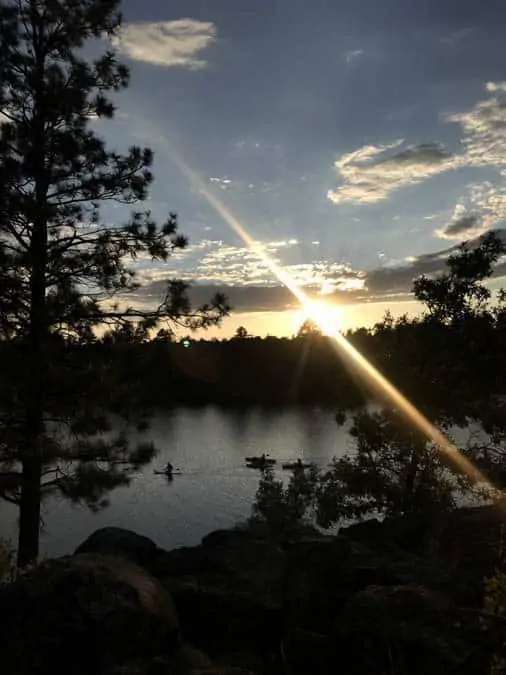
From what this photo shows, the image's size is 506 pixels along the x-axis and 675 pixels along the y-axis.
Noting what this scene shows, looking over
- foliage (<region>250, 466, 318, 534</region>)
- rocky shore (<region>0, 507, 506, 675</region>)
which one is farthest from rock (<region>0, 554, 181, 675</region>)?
foliage (<region>250, 466, 318, 534</region>)

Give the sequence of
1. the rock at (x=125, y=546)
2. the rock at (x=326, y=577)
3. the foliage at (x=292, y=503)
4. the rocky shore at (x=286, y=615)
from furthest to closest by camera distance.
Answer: the foliage at (x=292, y=503) < the rock at (x=125, y=546) < the rock at (x=326, y=577) < the rocky shore at (x=286, y=615)

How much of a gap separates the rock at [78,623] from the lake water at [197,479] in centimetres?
925

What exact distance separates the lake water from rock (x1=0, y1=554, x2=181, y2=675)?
9.25 metres

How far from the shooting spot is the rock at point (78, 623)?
21.3 ft

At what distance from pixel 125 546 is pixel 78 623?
664cm

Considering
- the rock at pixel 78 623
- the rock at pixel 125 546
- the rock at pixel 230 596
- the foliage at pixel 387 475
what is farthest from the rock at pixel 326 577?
the foliage at pixel 387 475

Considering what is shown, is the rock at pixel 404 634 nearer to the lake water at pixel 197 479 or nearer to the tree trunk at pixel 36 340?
the tree trunk at pixel 36 340

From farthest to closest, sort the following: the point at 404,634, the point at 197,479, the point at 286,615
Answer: the point at 197,479 → the point at 286,615 → the point at 404,634

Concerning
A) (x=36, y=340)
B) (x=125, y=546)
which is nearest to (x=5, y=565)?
(x=125, y=546)

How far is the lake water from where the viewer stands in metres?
38.2

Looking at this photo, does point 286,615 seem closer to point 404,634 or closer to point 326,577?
point 326,577

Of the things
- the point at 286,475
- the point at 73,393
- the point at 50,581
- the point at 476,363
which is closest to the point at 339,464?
the point at 476,363

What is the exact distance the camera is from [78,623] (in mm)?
6578

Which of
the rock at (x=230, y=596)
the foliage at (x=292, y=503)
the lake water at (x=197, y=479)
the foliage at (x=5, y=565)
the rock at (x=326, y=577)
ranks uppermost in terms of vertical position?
the foliage at (x=5, y=565)
